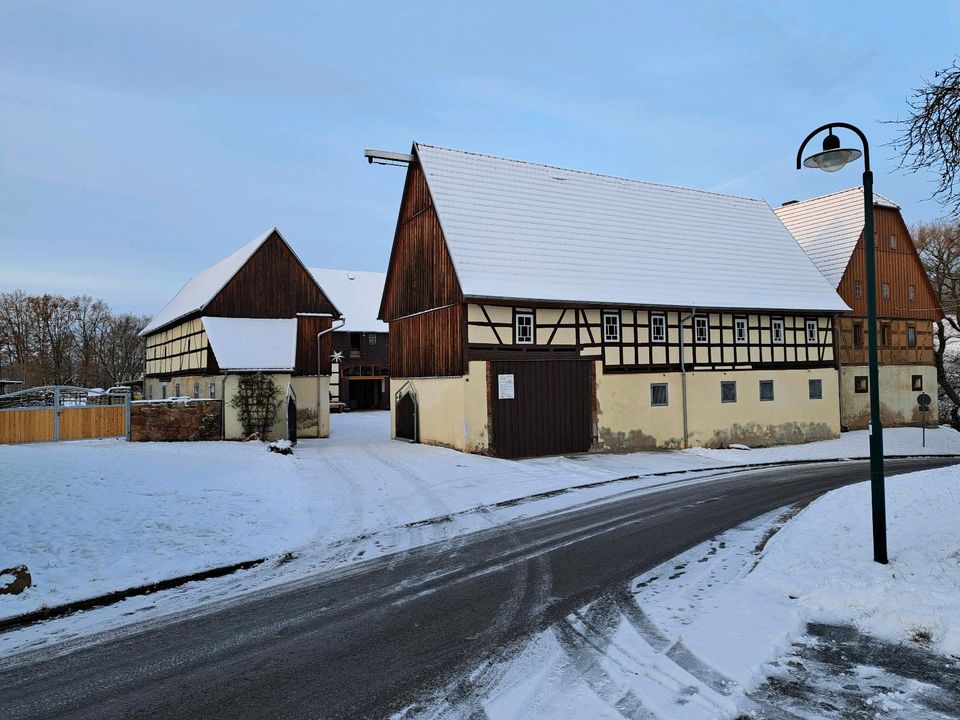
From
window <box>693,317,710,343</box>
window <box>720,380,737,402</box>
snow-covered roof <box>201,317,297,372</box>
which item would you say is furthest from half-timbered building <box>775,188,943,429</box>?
snow-covered roof <box>201,317,297,372</box>

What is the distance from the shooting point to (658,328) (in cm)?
2405

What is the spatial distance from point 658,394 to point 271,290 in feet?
62.0

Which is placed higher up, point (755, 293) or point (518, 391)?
point (755, 293)

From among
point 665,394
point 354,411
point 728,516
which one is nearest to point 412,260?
point 665,394

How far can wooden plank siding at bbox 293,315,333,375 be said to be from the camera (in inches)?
1239

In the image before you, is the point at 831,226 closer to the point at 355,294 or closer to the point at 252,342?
the point at 252,342

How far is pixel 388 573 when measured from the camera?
332 inches

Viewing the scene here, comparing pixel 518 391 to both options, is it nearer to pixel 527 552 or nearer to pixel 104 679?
pixel 527 552

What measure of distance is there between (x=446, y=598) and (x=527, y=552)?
7.88ft

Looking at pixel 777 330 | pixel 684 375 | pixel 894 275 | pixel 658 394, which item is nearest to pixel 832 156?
pixel 658 394

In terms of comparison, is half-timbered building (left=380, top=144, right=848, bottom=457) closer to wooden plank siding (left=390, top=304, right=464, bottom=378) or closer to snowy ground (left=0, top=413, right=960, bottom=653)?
wooden plank siding (left=390, top=304, right=464, bottom=378)

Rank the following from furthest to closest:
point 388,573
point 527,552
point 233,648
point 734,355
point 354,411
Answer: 1. point 354,411
2. point 734,355
3. point 527,552
4. point 388,573
5. point 233,648

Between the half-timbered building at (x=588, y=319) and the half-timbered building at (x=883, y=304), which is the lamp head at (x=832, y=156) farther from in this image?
the half-timbered building at (x=883, y=304)

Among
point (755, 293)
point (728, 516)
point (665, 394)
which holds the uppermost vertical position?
point (755, 293)
